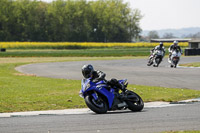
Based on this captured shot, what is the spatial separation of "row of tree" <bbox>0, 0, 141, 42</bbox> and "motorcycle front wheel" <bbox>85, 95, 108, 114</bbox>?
102 meters

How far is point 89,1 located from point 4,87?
394ft

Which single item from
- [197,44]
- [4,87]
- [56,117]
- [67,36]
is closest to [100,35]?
[67,36]

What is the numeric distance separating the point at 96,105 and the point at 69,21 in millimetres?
115736

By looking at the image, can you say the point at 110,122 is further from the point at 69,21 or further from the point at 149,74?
the point at 69,21

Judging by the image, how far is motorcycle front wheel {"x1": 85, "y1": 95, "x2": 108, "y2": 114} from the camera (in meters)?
11.2

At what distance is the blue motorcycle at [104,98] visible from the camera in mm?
11242

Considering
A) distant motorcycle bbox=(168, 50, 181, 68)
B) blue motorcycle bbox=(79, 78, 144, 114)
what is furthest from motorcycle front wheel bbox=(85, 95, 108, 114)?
distant motorcycle bbox=(168, 50, 181, 68)

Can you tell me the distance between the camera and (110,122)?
9.69m

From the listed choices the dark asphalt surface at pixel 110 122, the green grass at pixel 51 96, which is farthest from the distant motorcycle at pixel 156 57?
the dark asphalt surface at pixel 110 122

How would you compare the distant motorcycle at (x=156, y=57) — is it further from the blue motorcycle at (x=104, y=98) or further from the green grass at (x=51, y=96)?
the blue motorcycle at (x=104, y=98)

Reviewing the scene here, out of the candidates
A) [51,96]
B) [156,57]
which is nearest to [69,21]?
[156,57]

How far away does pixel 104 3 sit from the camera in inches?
5374

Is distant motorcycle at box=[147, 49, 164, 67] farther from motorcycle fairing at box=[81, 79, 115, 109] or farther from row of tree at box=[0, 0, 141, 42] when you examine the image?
row of tree at box=[0, 0, 141, 42]

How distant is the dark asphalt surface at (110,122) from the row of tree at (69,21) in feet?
338
